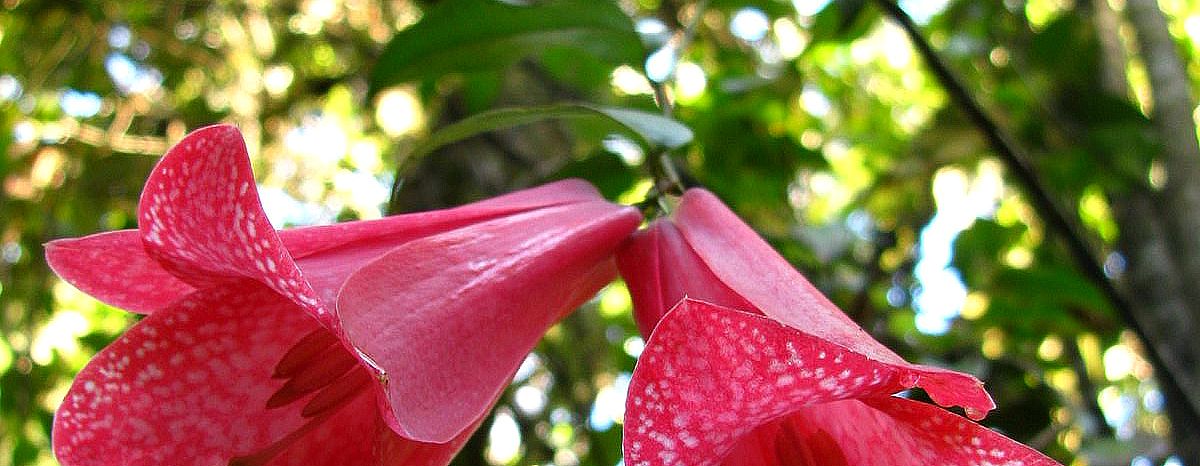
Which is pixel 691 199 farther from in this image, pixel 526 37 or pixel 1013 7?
pixel 1013 7

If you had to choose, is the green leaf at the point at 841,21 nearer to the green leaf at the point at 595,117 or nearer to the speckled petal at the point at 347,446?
the green leaf at the point at 595,117

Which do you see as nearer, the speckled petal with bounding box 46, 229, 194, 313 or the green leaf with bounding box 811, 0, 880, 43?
the speckled petal with bounding box 46, 229, 194, 313

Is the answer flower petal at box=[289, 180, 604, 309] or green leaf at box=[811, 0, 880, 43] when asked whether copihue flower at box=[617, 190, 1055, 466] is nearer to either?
flower petal at box=[289, 180, 604, 309]

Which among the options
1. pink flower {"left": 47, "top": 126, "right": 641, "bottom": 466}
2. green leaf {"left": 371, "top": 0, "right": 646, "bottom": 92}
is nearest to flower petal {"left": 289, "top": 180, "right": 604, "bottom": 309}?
pink flower {"left": 47, "top": 126, "right": 641, "bottom": 466}

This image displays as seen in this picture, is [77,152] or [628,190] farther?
[77,152]

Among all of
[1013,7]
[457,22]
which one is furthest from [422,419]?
[1013,7]

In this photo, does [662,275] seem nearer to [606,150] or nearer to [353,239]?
[353,239]

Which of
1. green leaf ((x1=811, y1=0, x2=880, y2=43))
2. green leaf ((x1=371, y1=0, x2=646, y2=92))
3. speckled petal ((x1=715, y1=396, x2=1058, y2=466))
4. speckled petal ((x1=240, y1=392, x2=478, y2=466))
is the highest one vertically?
green leaf ((x1=811, y1=0, x2=880, y2=43))
